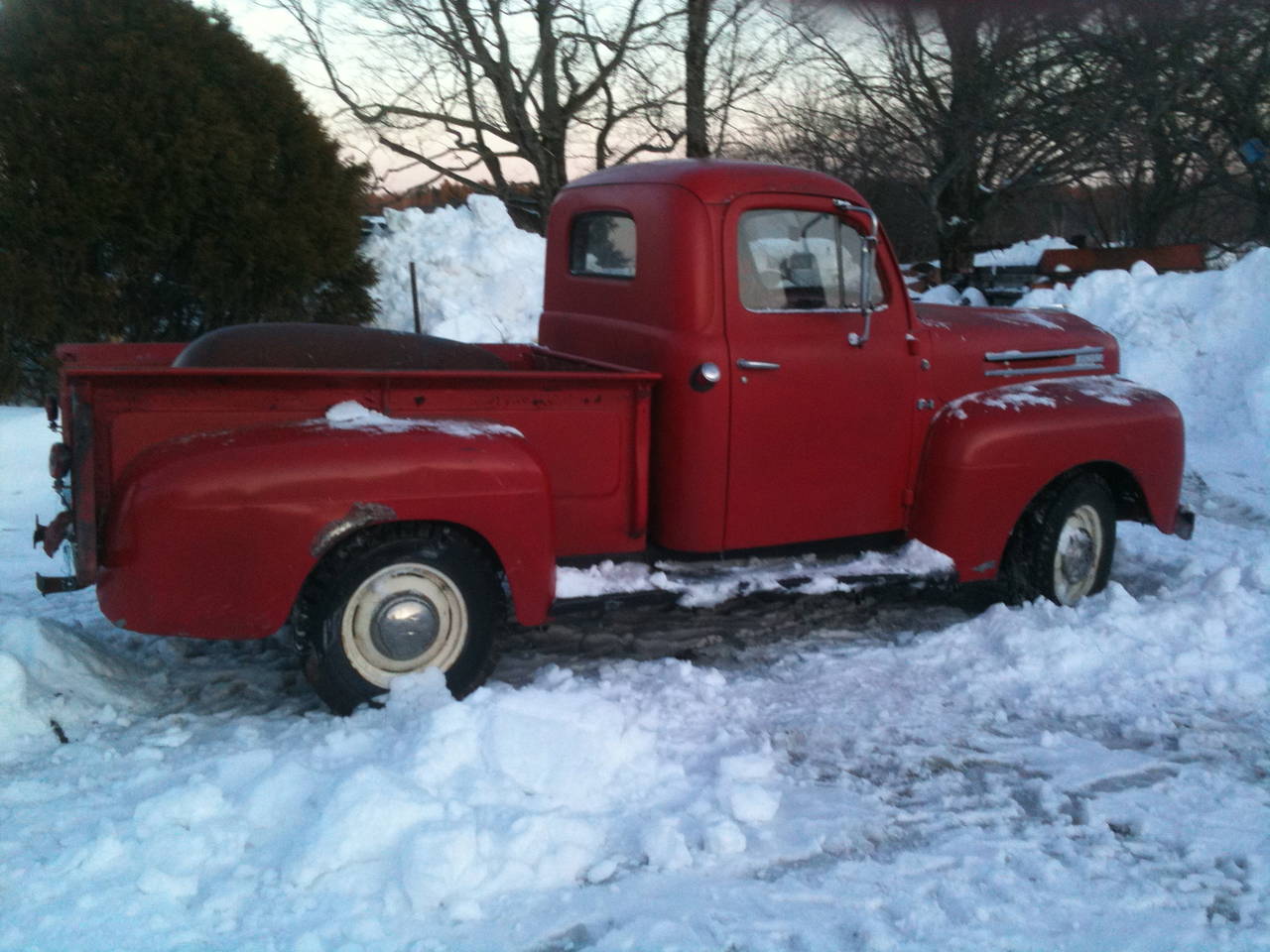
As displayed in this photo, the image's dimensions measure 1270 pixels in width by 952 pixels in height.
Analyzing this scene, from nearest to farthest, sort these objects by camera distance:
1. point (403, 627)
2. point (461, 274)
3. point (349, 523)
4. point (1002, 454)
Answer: point (349, 523), point (403, 627), point (1002, 454), point (461, 274)

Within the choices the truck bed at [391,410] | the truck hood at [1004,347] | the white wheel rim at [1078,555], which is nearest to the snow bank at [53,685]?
the truck bed at [391,410]

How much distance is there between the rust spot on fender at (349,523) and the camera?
3758 millimetres

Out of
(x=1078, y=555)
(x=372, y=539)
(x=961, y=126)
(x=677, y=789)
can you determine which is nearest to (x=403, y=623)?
(x=372, y=539)

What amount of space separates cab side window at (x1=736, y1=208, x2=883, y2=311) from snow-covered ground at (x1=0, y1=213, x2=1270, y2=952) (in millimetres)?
1541

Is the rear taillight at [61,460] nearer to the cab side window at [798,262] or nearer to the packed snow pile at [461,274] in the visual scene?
the cab side window at [798,262]

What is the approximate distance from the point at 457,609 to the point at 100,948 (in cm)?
170

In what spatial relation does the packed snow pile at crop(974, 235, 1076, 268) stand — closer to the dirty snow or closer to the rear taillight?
the dirty snow

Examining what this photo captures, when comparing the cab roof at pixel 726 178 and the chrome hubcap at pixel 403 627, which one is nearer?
the chrome hubcap at pixel 403 627

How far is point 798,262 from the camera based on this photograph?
15.9 feet

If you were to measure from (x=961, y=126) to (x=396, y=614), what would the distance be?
13690 mm

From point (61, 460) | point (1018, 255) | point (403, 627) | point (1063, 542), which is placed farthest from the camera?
point (1018, 255)

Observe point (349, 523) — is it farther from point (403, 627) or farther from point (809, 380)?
point (809, 380)

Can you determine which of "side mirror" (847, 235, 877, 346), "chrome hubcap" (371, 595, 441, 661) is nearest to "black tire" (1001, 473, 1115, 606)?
"side mirror" (847, 235, 877, 346)

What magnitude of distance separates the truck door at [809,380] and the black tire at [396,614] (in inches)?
46.0
